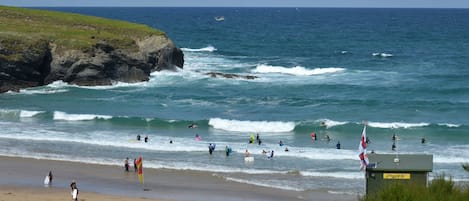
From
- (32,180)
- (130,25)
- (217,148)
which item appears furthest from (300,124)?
(130,25)

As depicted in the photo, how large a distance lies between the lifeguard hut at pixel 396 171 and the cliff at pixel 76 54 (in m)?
45.3

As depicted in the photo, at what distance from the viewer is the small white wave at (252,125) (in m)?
55.3

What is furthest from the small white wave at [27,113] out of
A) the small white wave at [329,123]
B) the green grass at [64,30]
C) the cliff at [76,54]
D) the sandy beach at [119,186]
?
the small white wave at [329,123]

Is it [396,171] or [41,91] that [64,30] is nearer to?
[41,91]

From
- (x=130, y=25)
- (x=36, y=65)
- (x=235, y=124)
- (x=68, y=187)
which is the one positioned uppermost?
(x=130, y=25)

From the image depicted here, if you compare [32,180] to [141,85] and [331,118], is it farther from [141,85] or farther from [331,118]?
[141,85]

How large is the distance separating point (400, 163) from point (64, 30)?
177ft

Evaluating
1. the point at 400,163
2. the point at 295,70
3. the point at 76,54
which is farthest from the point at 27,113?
the point at 400,163

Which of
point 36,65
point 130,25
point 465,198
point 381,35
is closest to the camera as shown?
point 465,198

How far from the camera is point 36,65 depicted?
227 feet

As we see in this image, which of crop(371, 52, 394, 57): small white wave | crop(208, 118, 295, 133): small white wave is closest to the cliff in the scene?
crop(208, 118, 295, 133): small white wave

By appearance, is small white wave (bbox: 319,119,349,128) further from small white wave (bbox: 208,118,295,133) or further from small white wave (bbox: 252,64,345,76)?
small white wave (bbox: 252,64,345,76)

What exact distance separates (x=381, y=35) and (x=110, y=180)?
349 feet

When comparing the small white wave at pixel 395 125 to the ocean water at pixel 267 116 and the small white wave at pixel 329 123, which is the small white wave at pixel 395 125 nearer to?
the ocean water at pixel 267 116
